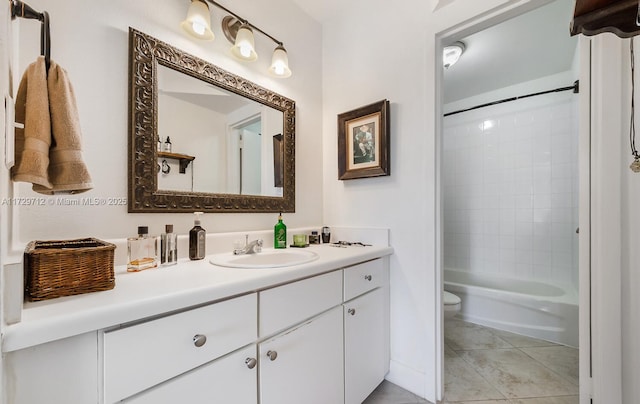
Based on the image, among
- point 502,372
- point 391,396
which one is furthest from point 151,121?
point 502,372

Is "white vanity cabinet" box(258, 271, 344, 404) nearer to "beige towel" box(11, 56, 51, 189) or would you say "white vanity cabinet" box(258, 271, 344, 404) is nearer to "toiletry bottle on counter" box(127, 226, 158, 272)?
"toiletry bottle on counter" box(127, 226, 158, 272)

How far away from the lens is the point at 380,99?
1.68 meters

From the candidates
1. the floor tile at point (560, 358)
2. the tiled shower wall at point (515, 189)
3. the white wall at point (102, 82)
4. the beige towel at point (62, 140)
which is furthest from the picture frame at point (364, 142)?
the tiled shower wall at point (515, 189)

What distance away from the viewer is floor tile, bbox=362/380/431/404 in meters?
1.41

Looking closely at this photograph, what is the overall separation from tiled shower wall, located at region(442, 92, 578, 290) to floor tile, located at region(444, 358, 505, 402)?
1.64 meters

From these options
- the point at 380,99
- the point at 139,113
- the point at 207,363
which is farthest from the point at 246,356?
the point at 380,99

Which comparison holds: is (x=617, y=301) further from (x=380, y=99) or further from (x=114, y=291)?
(x=114, y=291)

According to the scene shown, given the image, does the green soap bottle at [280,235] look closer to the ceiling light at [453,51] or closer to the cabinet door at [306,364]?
the cabinet door at [306,364]

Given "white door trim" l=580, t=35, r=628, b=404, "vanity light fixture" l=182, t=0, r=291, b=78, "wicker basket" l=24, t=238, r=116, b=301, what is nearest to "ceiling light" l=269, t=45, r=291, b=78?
"vanity light fixture" l=182, t=0, r=291, b=78

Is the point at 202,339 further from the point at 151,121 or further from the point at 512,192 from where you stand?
the point at 512,192

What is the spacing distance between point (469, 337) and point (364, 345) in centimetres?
140

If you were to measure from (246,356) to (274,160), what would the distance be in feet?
3.73

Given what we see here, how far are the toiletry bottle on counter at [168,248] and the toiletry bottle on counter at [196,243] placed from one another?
78 mm

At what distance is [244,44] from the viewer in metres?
1.36
